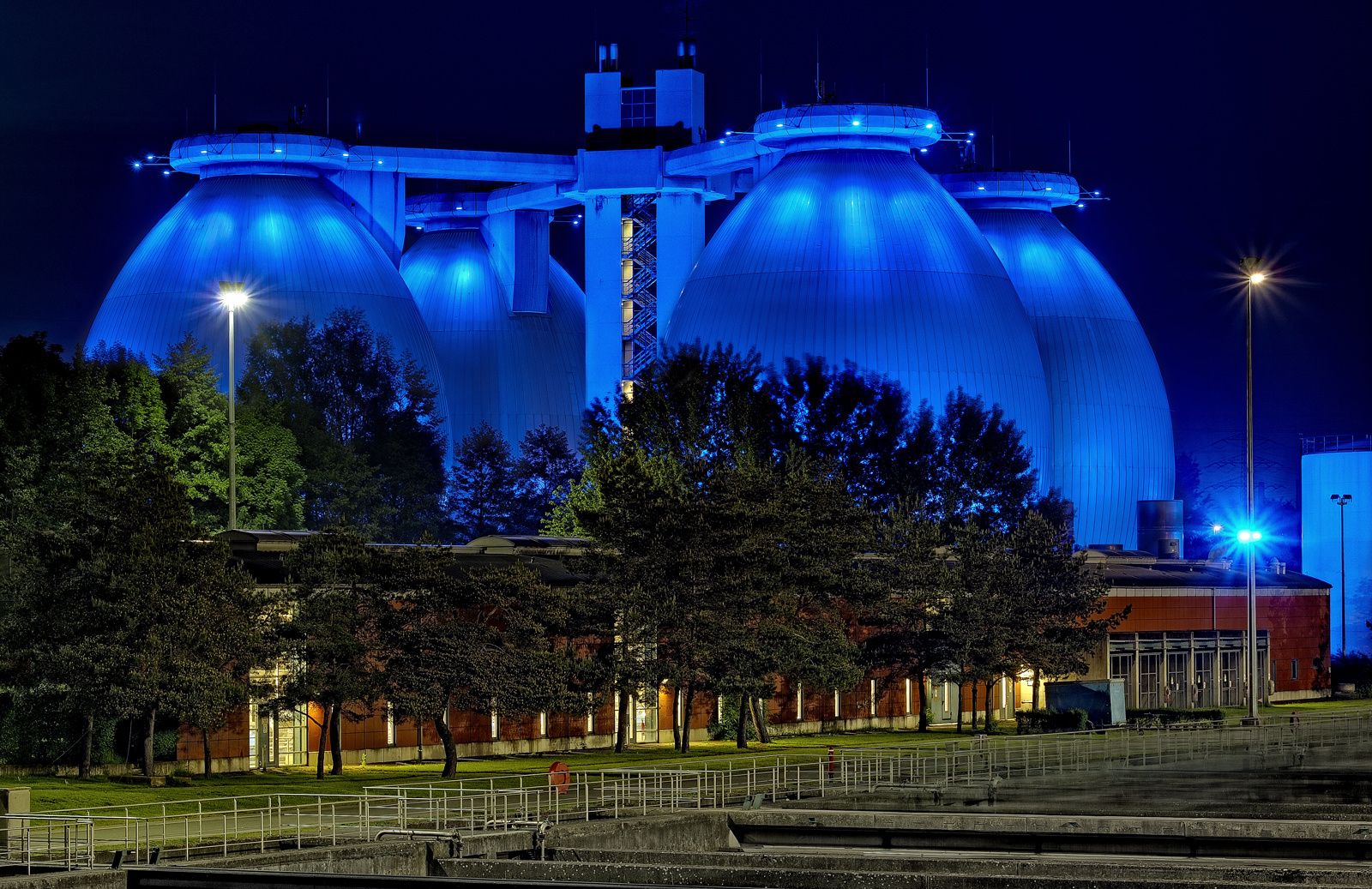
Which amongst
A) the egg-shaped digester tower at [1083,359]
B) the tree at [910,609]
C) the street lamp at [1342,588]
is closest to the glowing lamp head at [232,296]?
the tree at [910,609]

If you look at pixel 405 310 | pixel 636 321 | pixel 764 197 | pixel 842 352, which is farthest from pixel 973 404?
pixel 405 310

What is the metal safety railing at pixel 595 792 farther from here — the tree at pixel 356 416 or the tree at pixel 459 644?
the tree at pixel 356 416

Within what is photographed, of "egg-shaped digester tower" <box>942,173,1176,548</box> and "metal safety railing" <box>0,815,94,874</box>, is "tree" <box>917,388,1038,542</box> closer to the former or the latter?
"egg-shaped digester tower" <box>942,173,1176,548</box>

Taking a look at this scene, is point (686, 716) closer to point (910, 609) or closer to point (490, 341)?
point (910, 609)

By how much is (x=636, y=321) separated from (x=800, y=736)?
4688 cm

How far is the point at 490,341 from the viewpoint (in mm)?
118188

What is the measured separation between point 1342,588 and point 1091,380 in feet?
58.6

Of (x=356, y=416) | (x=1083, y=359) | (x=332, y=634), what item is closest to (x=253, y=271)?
(x=356, y=416)

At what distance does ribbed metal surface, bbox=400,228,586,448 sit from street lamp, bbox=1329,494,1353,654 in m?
42.8

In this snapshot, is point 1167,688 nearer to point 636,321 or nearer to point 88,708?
point 636,321

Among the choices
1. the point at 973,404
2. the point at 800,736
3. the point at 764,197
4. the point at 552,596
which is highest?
the point at 764,197

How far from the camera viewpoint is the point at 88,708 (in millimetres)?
44812

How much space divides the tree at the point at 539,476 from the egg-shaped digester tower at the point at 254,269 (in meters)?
7.01

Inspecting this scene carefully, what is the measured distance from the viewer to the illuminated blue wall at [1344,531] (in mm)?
115312
